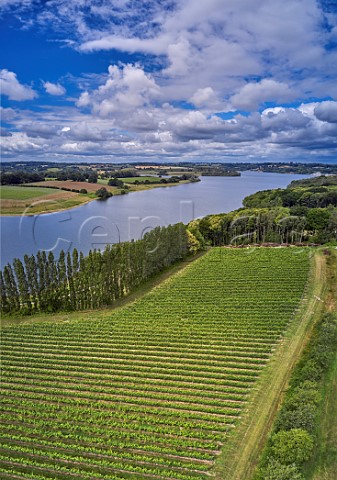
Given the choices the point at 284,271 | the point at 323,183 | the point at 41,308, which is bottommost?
the point at 41,308

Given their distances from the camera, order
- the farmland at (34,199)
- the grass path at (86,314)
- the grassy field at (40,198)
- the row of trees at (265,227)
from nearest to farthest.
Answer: the grass path at (86,314) → the row of trees at (265,227) → the farmland at (34,199) → the grassy field at (40,198)

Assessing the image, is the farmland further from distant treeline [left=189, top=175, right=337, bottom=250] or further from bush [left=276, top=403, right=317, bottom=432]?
bush [left=276, top=403, right=317, bottom=432]

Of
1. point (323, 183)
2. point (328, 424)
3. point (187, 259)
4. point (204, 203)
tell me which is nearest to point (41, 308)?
point (187, 259)

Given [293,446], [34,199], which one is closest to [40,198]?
[34,199]

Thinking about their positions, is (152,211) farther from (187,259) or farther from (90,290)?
(90,290)

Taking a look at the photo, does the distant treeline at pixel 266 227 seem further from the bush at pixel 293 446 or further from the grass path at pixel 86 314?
the bush at pixel 293 446

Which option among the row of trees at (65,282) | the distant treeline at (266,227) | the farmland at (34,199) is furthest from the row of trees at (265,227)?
the farmland at (34,199)
